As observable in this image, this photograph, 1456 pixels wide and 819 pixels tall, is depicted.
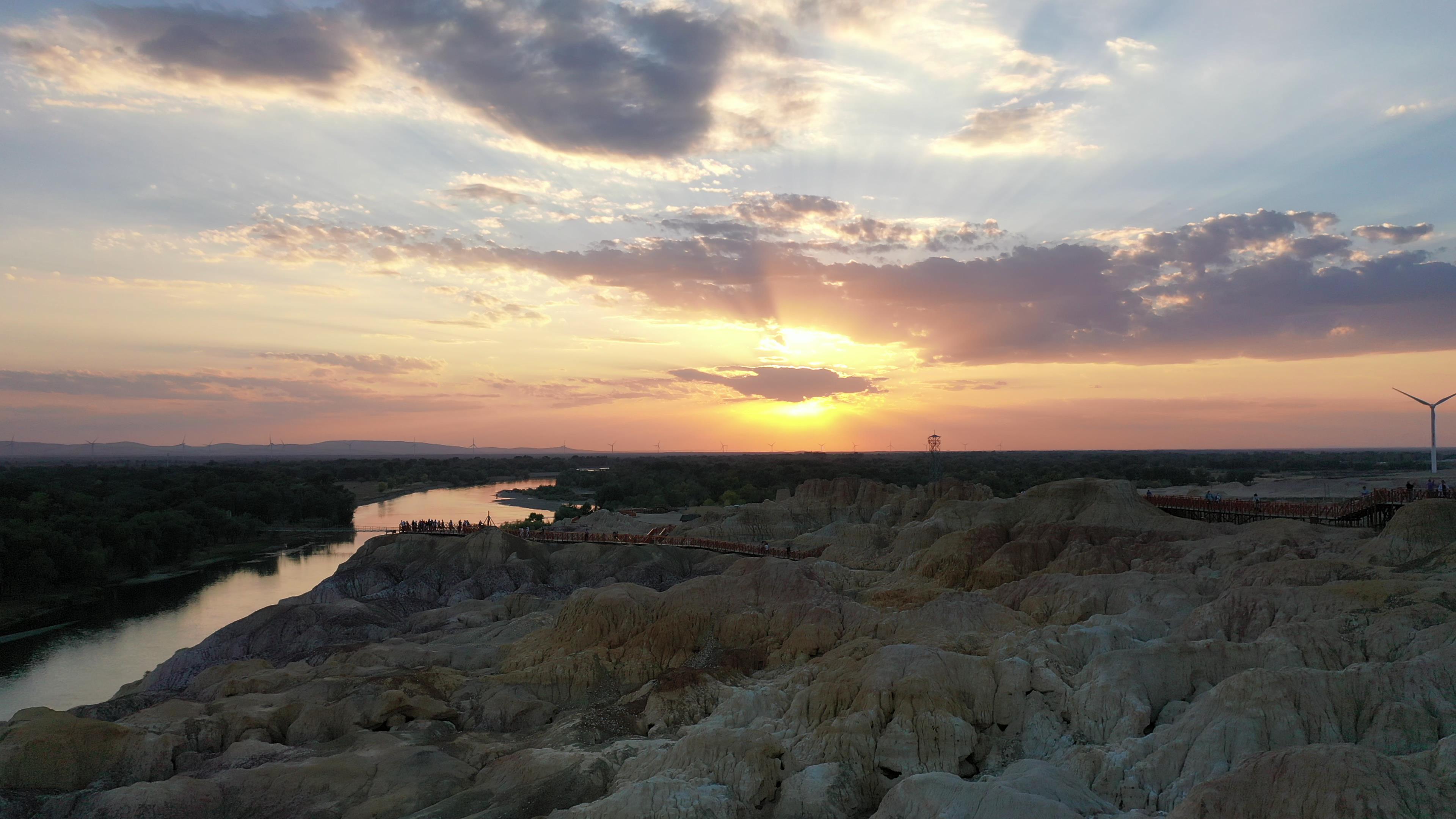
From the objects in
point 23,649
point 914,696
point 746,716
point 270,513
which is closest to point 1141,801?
A: point 914,696

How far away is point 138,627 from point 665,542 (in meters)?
35.6

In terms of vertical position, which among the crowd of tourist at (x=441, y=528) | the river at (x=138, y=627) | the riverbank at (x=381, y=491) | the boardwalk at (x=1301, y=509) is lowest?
the river at (x=138, y=627)

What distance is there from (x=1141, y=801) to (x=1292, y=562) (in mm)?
19152

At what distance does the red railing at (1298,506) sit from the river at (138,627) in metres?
63.8

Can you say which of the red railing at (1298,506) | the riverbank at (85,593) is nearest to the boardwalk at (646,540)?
the riverbank at (85,593)

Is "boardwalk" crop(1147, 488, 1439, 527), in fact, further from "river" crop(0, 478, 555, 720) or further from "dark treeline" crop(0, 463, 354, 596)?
"dark treeline" crop(0, 463, 354, 596)

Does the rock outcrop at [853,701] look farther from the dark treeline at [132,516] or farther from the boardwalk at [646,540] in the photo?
the dark treeline at [132,516]

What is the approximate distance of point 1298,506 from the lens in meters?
54.6

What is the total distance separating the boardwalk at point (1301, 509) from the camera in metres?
47.9

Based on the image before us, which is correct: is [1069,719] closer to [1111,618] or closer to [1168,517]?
[1111,618]

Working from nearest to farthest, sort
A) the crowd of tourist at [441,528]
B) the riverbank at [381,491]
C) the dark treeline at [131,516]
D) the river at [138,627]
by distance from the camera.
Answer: the river at [138,627]
the dark treeline at [131,516]
the crowd of tourist at [441,528]
the riverbank at [381,491]

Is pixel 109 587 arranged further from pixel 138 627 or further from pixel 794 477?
pixel 794 477

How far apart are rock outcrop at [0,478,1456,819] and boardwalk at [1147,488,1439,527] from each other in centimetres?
687

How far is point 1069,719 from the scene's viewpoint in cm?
2344
